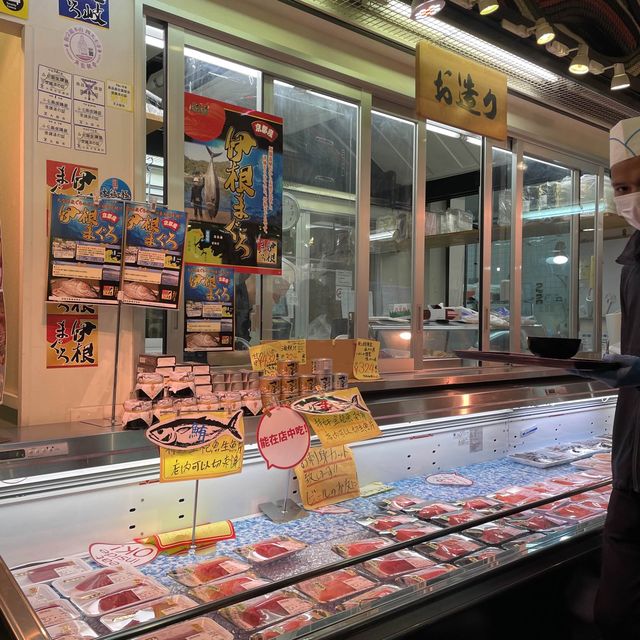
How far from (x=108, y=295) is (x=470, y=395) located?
160cm

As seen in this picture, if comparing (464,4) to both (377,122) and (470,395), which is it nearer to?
(377,122)

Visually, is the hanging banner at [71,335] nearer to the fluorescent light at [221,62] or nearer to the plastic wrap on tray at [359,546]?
the plastic wrap on tray at [359,546]

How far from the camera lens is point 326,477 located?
2348 mm

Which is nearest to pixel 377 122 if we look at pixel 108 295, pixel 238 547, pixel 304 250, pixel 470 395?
pixel 304 250

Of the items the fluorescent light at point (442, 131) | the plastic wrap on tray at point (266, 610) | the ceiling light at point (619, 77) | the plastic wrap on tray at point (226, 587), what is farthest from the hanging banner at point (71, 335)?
the ceiling light at point (619, 77)

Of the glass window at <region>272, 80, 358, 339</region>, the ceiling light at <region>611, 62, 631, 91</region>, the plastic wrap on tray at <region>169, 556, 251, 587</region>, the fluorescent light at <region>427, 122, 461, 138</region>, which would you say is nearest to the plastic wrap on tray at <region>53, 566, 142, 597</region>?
the plastic wrap on tray at <region>169, 556, 251, 587</region>

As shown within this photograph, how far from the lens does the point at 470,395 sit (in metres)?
2.59

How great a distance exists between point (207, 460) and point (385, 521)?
36.3 inches

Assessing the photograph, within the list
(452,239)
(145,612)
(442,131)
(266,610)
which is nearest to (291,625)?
(266,610)

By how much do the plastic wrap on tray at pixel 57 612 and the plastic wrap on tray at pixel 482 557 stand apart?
1127 millimetres

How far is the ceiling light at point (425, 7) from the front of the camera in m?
2.58

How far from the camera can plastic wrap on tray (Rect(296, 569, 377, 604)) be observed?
5.47ft

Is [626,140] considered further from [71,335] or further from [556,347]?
[71,335]

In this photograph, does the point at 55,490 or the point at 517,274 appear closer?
the point at 55,490
